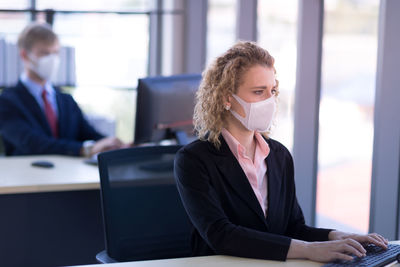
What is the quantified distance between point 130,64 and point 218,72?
286 centimetres

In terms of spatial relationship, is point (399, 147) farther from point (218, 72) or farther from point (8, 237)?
point (8, 237)

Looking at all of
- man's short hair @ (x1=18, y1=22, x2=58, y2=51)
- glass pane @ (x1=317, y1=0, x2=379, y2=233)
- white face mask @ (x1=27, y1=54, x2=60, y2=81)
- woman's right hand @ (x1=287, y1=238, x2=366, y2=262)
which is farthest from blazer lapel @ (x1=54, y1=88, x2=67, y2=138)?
woman's right hand @ (x1=287, y1=238, x2=366, y2=262)

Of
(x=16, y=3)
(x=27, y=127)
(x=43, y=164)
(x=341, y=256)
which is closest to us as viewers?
(x=341, y=256)

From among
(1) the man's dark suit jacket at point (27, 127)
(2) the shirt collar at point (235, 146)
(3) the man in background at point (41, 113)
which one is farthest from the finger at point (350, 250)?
(1) the man's dark suit jacket at point (27, 127)

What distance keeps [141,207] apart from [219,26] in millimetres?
2862

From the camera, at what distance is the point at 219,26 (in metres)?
4.75

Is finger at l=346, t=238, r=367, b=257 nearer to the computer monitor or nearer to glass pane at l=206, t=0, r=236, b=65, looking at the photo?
the computer monitor

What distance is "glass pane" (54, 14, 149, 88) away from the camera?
14.3 ft

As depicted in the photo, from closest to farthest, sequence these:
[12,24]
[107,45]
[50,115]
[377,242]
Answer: [377,242], [50,115], [12,24], [107,45]

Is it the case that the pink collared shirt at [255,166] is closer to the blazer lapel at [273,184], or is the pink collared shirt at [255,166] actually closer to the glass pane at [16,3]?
the blazer lapel at [273,184]

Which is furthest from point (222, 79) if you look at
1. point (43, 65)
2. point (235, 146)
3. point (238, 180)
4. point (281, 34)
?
point (281, 34)

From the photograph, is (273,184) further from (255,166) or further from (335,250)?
(335,250)

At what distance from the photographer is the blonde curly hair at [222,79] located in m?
1.81

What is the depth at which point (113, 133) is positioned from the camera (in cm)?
452
